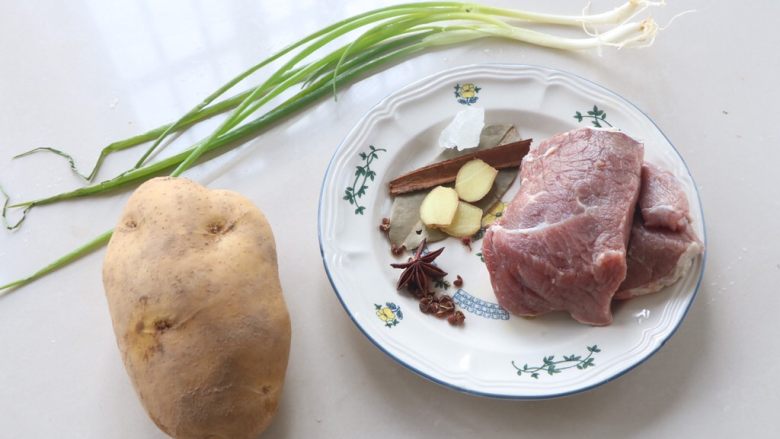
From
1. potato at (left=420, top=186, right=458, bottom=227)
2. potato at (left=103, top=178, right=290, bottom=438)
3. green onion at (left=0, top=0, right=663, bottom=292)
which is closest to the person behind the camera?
potato at (left=103, top=178, right=290, bottom=438)

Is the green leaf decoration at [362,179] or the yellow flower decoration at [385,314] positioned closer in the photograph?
the yellow flower decoration at [385,314]

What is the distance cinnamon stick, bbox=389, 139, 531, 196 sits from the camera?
150 centimetres

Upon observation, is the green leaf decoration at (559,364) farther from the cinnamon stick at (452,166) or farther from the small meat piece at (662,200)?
the cinnamon stick at (452,166)

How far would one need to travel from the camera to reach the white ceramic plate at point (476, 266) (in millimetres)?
1216

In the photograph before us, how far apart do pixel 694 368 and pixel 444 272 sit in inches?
20.8

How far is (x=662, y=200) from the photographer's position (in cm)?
130

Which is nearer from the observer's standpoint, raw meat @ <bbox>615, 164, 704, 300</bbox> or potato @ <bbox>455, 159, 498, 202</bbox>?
raw meat @ <bbox>615, 164, 704, 300</bbox>

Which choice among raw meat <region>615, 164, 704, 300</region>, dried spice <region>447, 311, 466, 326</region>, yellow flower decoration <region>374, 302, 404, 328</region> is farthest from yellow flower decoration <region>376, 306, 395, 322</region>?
raw meat <region>615, 164, 704, 300</region>

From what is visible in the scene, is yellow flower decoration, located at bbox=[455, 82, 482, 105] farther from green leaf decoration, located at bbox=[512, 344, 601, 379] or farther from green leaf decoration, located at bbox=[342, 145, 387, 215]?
green leaf decoration, located at bbox=[512, 344, 601, 379]

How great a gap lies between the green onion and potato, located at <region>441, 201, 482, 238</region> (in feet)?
1.47

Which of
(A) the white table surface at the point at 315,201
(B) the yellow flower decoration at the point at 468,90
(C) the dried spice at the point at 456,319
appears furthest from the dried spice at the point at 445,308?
(B) the yellow flower decoration at the point at 468,90

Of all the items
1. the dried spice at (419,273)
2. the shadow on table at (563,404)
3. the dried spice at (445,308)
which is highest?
the dried spice at (419,273)

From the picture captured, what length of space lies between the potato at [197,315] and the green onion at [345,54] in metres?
0.32

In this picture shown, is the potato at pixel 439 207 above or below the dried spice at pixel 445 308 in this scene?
above
